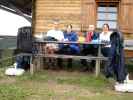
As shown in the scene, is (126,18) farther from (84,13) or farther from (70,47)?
(70,47)

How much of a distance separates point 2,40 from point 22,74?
7.07 meters

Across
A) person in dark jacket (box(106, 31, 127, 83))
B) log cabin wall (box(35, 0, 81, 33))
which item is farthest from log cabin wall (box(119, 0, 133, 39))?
person in dark jacket (box(106, 31, 127, 83))

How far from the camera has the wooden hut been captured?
45.1 ft

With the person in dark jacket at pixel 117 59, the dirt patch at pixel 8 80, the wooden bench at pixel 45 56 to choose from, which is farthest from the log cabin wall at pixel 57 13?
the person in dark jacket at pixel 117 59

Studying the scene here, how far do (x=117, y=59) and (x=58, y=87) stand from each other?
→ 1.46 meters

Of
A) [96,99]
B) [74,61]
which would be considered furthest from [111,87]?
[74,61]

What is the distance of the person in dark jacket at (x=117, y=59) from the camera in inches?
387

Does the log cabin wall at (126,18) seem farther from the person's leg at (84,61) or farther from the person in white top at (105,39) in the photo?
the person's leg at (84,61)

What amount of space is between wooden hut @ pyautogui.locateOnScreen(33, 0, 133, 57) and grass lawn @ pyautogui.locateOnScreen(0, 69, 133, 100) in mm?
2667

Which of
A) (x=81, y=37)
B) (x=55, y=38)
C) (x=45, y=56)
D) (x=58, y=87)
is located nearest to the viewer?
(x=58, y=87)

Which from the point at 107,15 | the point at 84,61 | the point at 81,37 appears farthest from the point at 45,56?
the point at 107,15

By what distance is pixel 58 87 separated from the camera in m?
9.96

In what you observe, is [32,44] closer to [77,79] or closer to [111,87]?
[77,79]

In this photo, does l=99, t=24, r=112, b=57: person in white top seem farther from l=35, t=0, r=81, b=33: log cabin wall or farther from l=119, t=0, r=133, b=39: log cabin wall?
l=35, t=0, r=81, b=33: log cabin wall
